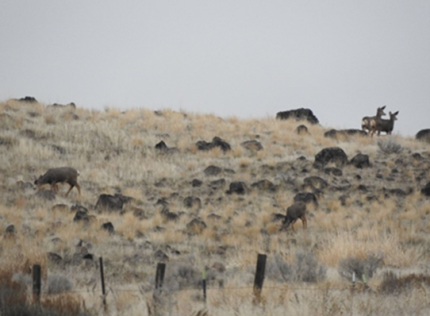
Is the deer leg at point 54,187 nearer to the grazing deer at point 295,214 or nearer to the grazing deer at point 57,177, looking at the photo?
the grazing deer at point 57,177

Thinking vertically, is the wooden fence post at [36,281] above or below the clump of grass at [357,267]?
above

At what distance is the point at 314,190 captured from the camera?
22.6m

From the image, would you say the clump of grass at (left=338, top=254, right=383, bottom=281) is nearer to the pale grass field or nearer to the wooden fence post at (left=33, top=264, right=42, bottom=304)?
the pale grass field

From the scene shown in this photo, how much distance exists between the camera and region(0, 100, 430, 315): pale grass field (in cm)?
1037

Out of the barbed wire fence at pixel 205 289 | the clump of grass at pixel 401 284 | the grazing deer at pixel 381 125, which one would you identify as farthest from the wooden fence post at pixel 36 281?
the grazing deer at pixel 381 125

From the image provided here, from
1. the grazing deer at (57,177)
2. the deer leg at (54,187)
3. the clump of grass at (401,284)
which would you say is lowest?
the clump of grass at (401,284)

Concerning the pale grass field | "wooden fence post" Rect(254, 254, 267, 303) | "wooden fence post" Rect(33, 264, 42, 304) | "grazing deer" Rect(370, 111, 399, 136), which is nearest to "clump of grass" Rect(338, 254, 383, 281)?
the pale grass field

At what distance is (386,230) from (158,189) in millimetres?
8881

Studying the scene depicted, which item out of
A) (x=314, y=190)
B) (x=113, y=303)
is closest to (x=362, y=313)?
(x=113, y=303)

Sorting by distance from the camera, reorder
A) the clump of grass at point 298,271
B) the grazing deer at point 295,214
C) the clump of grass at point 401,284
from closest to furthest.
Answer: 1. the clump of grass at point 401,284
2. the clump of grass at point 298,271
3. the grazing deer at point 295,214

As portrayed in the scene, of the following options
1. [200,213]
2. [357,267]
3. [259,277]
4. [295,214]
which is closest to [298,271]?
[357,267]

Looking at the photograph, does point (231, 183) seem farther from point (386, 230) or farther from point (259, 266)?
point (259, 266)

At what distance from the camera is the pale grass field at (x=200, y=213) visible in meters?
10.4

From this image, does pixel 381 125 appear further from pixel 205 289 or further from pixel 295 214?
pixel 205 289
